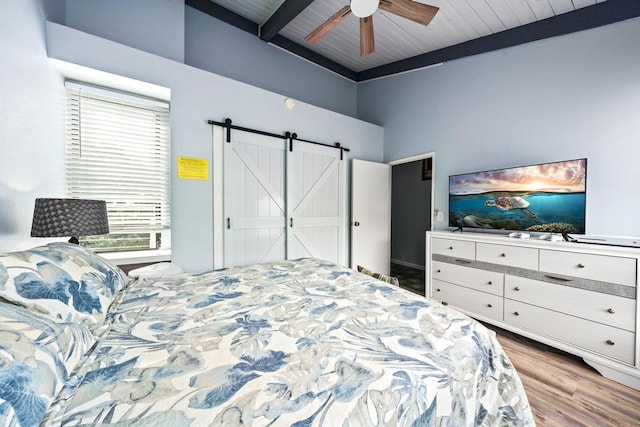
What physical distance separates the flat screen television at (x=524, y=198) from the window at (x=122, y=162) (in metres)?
3.14

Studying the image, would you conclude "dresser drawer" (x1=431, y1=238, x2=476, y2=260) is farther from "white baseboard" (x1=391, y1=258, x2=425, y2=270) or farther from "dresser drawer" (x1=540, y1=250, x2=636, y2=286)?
"white baseboard" (x1=391, y1=258, x2=425, y2=270)

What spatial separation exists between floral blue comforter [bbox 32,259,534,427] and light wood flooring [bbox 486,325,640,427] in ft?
2.96

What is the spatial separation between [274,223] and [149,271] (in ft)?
4.23

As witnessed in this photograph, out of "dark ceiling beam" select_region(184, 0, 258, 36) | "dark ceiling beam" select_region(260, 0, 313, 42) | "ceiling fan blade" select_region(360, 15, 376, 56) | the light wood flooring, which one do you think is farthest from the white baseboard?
"dark ceiling beam" select_region(184, 0, 258, 36)

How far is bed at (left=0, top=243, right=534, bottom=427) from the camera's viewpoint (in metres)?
0.57

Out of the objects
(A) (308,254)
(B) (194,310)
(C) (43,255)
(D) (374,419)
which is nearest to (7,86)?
(C) (43,255)

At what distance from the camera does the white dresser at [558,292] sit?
1751 millimetres

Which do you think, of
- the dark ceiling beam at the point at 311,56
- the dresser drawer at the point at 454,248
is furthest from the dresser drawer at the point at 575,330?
the dark ceiling beam at the point at 311,56

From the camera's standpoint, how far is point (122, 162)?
2197 millimetres

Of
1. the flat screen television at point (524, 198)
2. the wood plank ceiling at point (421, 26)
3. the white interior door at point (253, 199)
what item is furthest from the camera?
the white interior door at point (253, 199)

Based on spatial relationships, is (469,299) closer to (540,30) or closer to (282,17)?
(540,30)

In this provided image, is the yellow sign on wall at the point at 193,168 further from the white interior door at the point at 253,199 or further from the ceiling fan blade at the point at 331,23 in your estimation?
the ceiling fan blade at the point at 331,23

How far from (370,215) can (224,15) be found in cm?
313

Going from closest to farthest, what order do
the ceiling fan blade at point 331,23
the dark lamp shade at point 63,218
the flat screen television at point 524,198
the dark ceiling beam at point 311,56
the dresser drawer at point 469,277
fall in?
the dark lamp shade at point 63,218
the ceiling fan blade at point 331,23
the flat screen television at point 524,198
the dresser drawer at point 469,277
the dark ceiling beam at point 311,56
